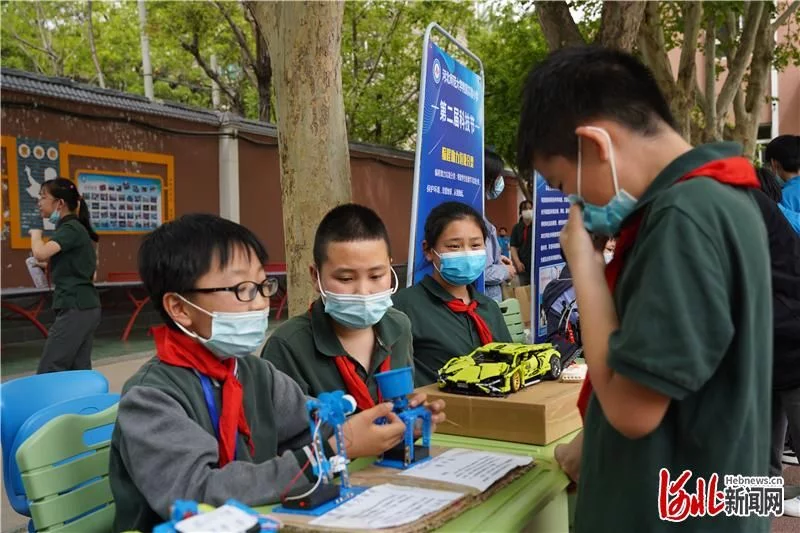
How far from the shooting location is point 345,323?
2316 mm

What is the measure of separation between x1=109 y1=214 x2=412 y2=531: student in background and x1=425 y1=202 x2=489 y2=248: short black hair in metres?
1.40

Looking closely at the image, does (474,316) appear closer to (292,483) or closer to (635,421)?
(292,483)

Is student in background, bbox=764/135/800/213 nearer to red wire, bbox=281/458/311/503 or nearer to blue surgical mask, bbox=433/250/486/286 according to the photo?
blue surgical mask, bbox=433/250/486/286

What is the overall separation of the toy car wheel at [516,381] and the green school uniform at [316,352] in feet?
1.46

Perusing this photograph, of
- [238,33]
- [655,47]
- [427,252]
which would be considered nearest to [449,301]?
[427,252]

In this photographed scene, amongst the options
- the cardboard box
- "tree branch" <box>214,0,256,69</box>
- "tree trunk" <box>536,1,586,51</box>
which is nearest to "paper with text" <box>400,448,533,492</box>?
the cardboard box

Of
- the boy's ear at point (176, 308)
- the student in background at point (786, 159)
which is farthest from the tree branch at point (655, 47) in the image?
the boy's ear at point (176, 308)

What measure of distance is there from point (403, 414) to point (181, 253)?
0.67 m

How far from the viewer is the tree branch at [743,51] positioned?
9.62m

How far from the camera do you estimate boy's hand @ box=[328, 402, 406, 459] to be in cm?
155

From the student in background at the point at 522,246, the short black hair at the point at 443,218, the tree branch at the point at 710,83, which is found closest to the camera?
the short black hair at the point at 443,218

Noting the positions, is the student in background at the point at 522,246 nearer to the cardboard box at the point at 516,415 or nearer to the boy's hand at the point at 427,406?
the cardboard box at the point at 516,415

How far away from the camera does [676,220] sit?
1068mm

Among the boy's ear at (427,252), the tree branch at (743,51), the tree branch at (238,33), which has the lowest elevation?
the boy's ear at (427,252)
